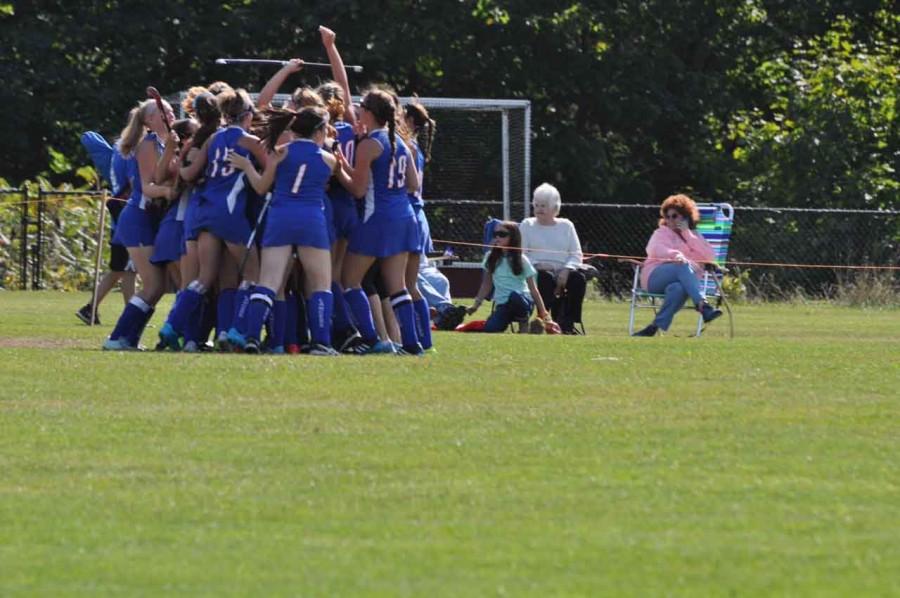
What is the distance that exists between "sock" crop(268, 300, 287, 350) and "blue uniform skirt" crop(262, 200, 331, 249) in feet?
2.33

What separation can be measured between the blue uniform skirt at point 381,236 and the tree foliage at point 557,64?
A: 69.4 feet

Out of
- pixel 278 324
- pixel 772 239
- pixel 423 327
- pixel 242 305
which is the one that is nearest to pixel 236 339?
pixel 242 305

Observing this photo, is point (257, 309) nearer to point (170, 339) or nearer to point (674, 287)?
point (170, 339)

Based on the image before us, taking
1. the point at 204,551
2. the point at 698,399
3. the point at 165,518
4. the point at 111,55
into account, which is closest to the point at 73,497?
the point at 165,518

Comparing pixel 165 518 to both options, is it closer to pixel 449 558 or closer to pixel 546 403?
pixel 449 558

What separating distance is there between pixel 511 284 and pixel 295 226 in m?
5.98

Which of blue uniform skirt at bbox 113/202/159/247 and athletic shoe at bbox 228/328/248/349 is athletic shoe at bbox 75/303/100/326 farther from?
athletic shoe at bbox 228/328/248/349

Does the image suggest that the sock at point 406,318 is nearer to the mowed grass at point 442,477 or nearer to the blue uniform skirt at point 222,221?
the mowed grass at point 442,477

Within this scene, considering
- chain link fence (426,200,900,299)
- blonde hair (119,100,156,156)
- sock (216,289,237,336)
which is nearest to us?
sock (216,289,237,336)

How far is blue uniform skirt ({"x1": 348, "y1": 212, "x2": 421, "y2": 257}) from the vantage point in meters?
13.9

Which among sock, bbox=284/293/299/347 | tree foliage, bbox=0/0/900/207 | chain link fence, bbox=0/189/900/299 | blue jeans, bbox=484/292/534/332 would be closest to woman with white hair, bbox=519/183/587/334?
blue jeans, bbox=484/292/534/332

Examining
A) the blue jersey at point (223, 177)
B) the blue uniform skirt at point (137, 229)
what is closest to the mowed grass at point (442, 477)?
the blue jersey at point (223, 177)

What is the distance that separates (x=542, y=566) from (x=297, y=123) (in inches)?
295

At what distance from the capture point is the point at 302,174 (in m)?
13.3
